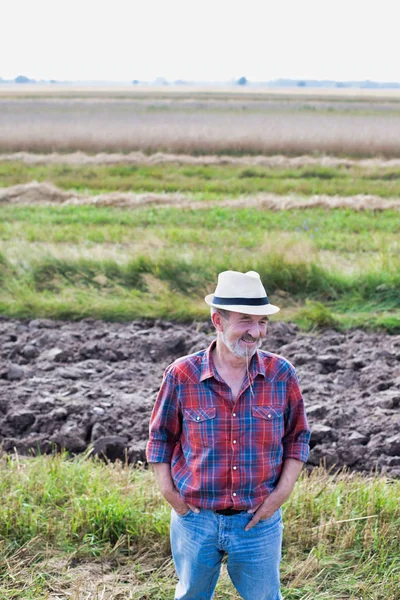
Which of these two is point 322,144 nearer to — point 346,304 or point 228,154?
point 228,154

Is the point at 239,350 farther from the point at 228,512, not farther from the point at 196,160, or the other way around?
the point at 196,160

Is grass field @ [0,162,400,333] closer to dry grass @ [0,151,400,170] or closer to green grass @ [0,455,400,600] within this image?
green grass @ [0,455,400,600]

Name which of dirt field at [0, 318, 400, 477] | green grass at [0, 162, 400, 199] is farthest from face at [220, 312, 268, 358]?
green grass at [0, 162, 400, 199]

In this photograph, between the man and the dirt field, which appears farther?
the dirt field

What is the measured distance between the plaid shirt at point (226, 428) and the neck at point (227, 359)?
0.03 meters

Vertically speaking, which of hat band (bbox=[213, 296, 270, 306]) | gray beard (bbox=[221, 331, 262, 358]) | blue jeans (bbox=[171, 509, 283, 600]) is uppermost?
hat band (bbox=[213, 296, 270, 306])

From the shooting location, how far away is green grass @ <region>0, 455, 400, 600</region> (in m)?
3.69

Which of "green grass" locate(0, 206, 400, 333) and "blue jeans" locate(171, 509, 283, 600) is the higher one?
"blue jeans" locate(171, 509, 283, 600)

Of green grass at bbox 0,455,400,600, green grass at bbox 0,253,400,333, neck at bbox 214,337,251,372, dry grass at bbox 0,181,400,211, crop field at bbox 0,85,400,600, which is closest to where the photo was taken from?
neck at bbox 214,337,251,372

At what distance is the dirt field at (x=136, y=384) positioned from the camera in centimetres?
535

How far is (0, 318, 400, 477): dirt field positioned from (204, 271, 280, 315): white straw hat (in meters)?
2.51

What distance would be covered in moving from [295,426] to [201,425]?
0.37 m

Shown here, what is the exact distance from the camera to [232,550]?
8.94 feet

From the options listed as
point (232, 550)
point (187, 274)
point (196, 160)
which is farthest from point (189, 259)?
point (196, 160)
